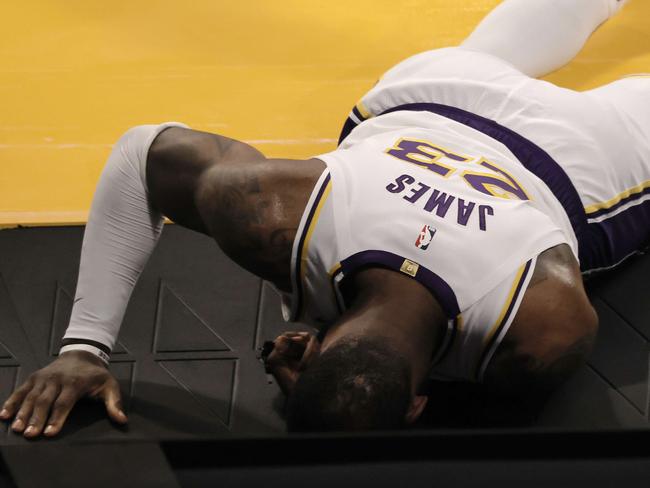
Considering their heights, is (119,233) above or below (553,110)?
below

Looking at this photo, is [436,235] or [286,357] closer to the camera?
[436,235]

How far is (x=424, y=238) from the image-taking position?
1.34 meters

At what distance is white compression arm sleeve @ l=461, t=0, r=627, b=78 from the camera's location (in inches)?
76.8

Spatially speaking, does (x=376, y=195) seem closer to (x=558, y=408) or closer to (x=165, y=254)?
(x=558, y=408)

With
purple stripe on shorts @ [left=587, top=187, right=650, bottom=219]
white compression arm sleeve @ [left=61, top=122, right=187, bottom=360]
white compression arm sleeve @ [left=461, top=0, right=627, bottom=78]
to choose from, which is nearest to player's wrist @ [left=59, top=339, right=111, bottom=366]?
white compression arm sleeve @ [left=61, top=122, right=187, bottom=360]

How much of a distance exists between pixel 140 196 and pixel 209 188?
181mm

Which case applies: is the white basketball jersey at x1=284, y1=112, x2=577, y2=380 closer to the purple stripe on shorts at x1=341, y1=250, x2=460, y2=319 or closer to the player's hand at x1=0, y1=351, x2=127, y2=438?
the purple stripe on shorts at x1=341, y1=250, x2=460, y2=319

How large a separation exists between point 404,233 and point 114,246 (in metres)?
0.51

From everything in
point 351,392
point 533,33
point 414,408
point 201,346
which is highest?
point 533,33

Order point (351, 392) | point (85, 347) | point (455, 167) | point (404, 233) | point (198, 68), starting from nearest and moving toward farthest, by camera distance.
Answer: point (351, 392)
point (404, 233)
point (455, 167)
point (85, 347)
point (198, 68)

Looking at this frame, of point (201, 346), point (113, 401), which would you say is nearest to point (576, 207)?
point (201, 346)

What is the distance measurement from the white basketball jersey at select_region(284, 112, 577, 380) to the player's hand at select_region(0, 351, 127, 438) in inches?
12.4

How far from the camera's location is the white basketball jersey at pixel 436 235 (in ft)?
4.35

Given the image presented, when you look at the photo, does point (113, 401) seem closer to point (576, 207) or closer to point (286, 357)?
point (286, 357)
